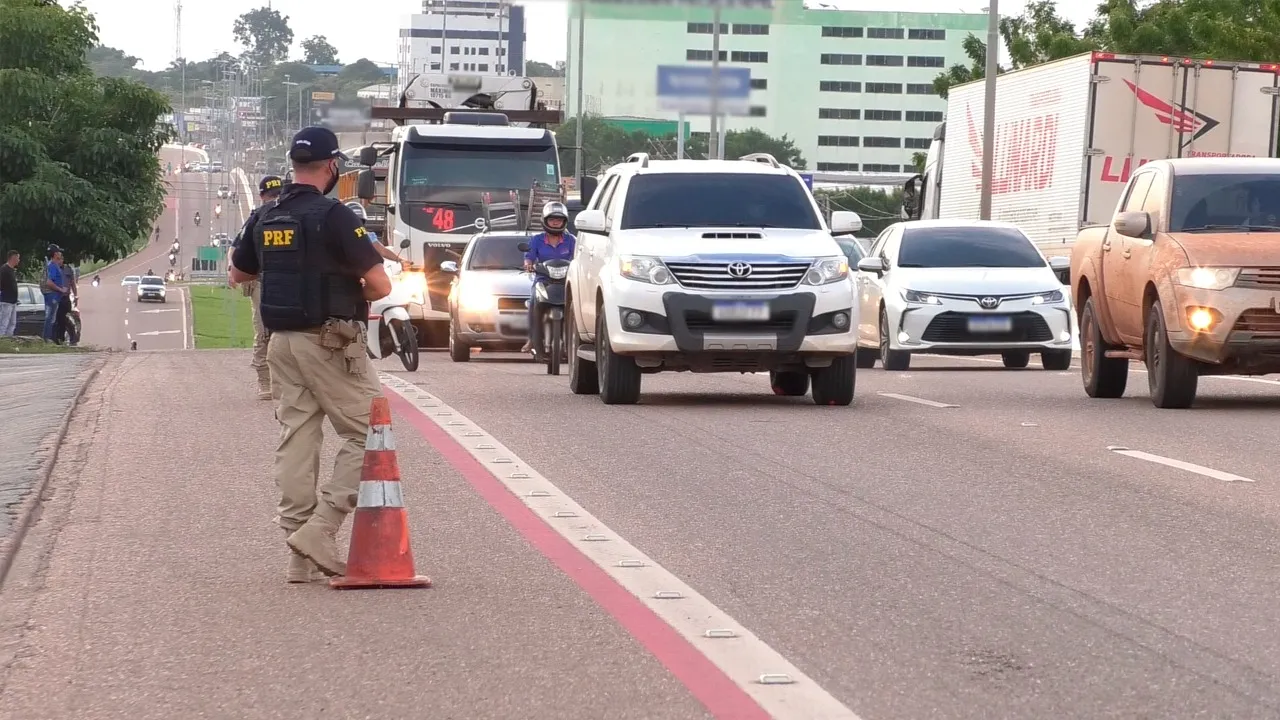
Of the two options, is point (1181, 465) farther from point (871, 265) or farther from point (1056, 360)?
point (1056, 360)

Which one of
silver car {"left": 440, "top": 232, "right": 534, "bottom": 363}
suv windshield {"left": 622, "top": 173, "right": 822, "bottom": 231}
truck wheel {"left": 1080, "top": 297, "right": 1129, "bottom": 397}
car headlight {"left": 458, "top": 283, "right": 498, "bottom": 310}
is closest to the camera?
suv windshield {"left": 622, "top": 173, "right": 822, "bottom": 231}

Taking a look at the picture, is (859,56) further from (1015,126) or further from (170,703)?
(170,703)

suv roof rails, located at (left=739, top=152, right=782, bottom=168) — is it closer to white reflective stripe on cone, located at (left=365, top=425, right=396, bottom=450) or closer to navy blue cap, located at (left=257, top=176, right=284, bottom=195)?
navy blue cap, located at (left=257, top=176, right=284, bottom=195)

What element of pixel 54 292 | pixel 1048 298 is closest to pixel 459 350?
pixel 1048 298

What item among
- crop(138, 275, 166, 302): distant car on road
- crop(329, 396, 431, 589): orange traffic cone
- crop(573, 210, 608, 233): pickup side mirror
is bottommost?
crop(138, 275, 166, 302): distant car on road

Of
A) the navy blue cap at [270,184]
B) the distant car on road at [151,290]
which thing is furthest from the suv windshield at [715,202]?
the distant car on road at [151,290]

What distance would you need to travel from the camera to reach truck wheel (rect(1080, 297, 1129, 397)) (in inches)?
698

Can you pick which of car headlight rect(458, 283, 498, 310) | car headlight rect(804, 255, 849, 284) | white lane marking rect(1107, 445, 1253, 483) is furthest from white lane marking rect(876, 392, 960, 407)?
car headlight rect(458, 283, 498, 310)

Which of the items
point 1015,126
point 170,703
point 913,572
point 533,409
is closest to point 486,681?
point 170,703

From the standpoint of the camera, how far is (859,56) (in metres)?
167

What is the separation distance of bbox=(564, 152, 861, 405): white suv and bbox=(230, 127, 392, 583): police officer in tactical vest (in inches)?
322

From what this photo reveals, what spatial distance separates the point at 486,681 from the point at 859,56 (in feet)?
536

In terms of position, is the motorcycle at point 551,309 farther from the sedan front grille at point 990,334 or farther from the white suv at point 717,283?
the white suv at point 717,283

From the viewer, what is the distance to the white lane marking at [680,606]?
5980 millimetres
